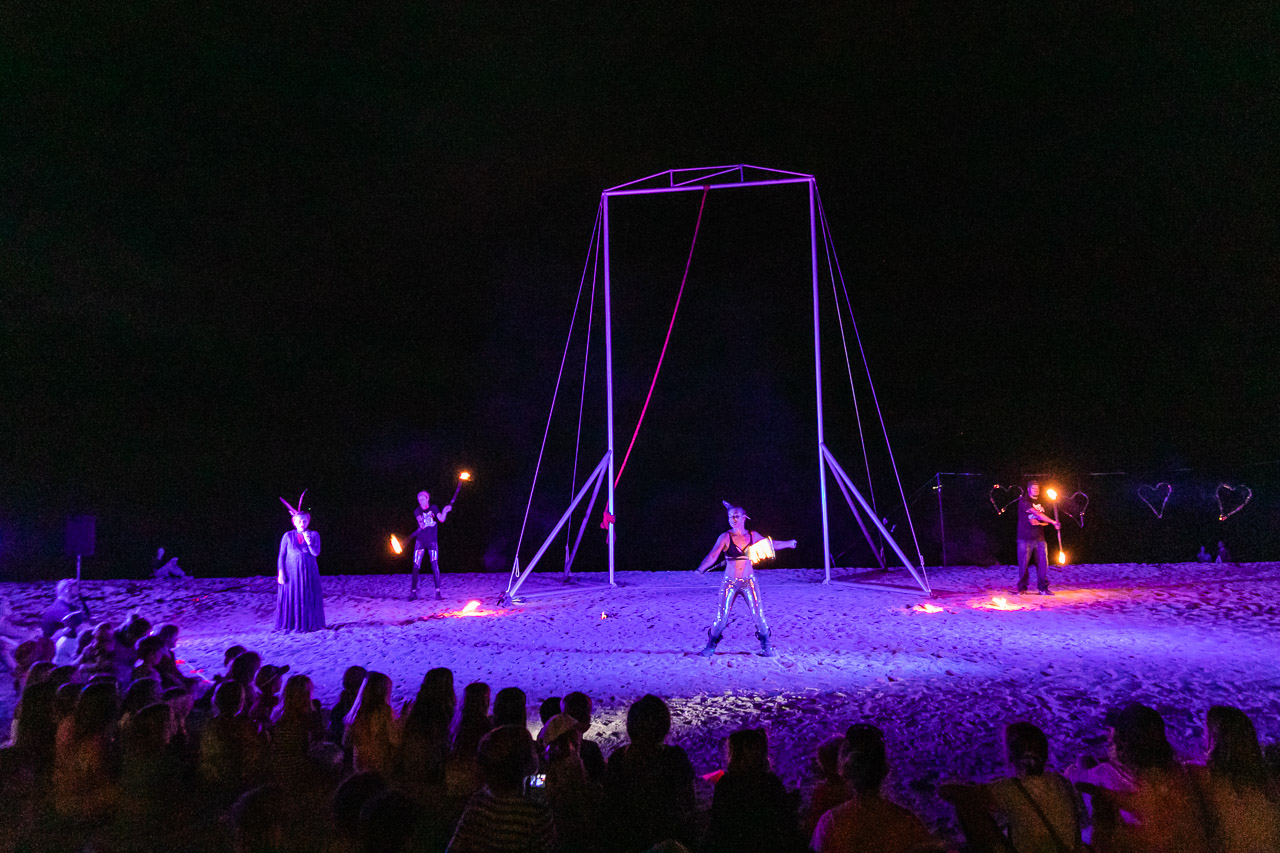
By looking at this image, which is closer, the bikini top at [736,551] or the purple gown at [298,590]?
the bikini top at [736,551]

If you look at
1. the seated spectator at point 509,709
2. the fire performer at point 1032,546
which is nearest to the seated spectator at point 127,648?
the seated spectator at point 509,709

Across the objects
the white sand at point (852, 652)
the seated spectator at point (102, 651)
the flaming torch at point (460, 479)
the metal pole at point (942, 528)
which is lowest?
the white sand at point (852, 652)

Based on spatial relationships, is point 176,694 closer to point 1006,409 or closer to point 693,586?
point 693,586

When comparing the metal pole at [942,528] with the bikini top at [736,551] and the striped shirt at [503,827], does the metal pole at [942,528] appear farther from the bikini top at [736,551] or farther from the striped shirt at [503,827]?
the striped shirt at [503,827]

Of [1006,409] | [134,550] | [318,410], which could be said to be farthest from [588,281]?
[134,550]

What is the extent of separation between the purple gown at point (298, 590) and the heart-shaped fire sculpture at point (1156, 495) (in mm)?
13507

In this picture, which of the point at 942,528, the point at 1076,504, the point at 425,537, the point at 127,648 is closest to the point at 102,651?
the point at 127,648

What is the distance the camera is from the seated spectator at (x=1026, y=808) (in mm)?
2283

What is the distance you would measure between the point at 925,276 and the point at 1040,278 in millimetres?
1992

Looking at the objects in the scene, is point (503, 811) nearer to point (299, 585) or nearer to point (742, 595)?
point (742, 595)

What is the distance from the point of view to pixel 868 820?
2.17 meters

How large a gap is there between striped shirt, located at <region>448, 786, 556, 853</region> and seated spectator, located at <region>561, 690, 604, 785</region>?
62cm

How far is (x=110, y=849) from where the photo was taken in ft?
8.79

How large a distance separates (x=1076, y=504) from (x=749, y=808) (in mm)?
13255
